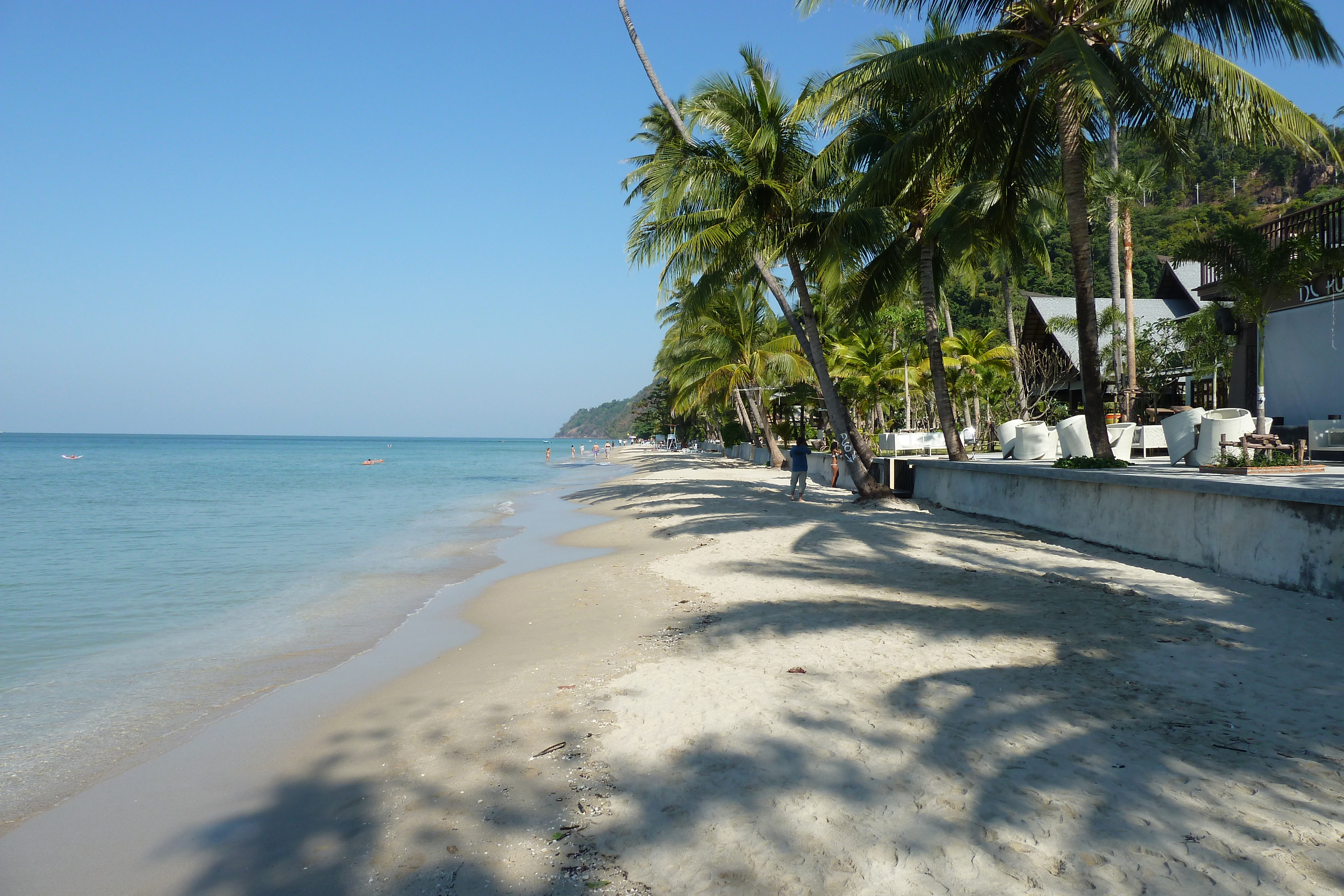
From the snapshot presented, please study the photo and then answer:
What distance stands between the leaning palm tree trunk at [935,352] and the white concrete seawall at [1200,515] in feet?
8.21

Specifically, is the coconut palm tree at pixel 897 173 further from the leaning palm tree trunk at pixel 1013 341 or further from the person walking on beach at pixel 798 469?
the leaning palm tree trunk at pixel 1013 341

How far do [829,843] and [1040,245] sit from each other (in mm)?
16540

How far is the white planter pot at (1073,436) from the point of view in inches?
487

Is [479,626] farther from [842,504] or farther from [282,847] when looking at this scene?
[842,504]

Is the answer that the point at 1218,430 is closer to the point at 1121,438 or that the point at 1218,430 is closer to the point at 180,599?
the point at 1121,438

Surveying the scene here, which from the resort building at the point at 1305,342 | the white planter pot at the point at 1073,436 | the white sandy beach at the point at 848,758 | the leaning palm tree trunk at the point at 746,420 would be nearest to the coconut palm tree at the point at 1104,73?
the white planter pot at the point at 1073,436

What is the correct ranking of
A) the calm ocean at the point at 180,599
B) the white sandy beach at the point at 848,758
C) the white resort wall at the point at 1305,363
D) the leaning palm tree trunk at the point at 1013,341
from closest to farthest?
the white sandy beach at the point at 848,758, the calm ocean at the point at 180,599, the white resort wall at the point at 1305,363, the leaning palm tree trunk at the point at 1013,341

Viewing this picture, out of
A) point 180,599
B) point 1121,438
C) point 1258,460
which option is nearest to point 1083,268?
point 1258,460

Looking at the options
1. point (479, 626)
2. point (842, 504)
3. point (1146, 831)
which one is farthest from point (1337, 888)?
point (842, 504)

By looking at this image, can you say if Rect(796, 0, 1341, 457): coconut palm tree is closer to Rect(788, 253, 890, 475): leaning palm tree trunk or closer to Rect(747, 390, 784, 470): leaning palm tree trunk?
Rect(788, 253, 890, 475): leaning palm tree trunk

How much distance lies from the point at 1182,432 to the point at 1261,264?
11.9 ft

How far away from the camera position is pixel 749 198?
14391mm

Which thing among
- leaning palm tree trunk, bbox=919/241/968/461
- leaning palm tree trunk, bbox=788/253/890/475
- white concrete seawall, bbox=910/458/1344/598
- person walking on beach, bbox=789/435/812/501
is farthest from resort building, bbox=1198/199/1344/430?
person walking on beach, bbox=789/435/812/501

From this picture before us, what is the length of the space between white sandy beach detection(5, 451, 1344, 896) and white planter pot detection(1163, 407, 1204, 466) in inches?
174
